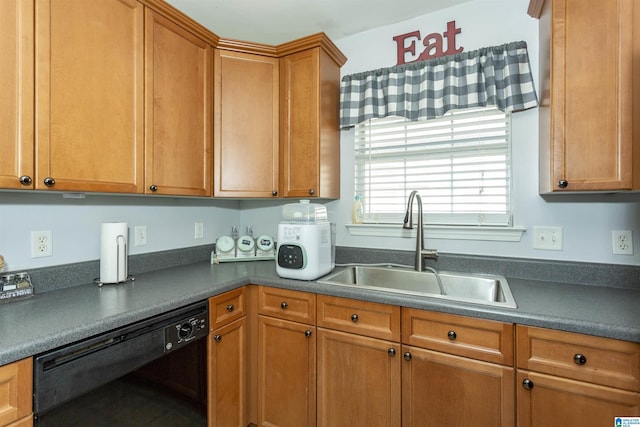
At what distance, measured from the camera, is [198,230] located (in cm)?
219

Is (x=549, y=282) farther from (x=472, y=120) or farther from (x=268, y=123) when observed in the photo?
(x=268, y=123)

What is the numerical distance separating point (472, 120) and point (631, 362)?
1269mm

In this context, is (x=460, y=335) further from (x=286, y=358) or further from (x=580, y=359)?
(x=286, y=358)

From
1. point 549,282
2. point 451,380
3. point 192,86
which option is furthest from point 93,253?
point 549,282

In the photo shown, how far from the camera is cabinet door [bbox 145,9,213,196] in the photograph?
1.52 m

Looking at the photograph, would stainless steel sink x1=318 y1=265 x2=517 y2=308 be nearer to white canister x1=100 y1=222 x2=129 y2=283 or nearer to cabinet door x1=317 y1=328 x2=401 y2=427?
cabinet door x1=317 y1=328 x2=401 y2=427

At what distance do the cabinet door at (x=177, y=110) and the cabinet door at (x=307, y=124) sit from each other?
0.45 metres

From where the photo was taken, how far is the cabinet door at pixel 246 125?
189 cm

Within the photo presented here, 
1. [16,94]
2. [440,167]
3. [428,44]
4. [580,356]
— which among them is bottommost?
[580,356]

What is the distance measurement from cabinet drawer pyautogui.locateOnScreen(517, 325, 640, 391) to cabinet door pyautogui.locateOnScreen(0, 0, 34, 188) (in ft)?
5.95

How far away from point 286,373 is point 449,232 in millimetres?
1156

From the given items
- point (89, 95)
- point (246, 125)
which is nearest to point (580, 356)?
point (246, 125)

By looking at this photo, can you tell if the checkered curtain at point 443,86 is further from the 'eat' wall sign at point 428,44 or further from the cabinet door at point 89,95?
the cabinet door at point 89,95

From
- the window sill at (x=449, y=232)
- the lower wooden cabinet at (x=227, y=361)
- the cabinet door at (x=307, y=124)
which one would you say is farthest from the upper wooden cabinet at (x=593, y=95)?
the lower wooden cabinet at (x=227, y=361)
